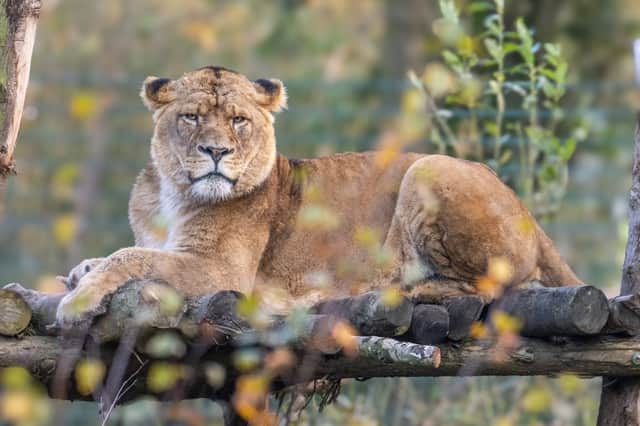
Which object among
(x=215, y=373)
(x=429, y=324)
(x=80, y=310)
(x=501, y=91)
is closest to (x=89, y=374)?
(x=80, y=310)

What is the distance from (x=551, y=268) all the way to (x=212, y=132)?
1409mm

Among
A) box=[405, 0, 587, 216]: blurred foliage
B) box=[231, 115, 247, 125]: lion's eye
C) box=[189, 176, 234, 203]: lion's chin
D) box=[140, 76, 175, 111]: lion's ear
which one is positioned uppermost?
box=[405, 0, 587, 216]: blurred foliage

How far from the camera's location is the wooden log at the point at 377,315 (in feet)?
13.0

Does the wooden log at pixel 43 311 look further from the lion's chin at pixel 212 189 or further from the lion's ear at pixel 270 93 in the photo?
the lion's ear at pixel 270 93

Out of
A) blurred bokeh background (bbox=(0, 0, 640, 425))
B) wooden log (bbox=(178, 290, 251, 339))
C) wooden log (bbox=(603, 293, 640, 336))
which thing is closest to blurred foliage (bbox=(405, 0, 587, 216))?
wooden log (bbox=(603, 293, 640, 336))

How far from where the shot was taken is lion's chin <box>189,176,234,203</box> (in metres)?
4.89

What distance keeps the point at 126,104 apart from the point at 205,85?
627 centimetres

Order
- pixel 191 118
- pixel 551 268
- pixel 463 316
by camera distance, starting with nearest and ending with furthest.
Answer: pixel 463 316 → pixel 551 268 → pixel 191 118

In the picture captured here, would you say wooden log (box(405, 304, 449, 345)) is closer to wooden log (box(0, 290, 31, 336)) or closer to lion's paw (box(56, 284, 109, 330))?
lion's paw (box(56, 284, 109, 330))

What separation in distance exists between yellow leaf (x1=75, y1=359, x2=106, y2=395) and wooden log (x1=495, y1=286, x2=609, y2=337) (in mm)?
1337

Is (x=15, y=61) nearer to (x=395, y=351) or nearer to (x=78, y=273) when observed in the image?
(x=78, y=273)

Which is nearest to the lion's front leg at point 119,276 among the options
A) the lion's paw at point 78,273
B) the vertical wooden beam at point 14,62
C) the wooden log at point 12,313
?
the wooden log at point 12,313

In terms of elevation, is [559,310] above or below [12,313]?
above

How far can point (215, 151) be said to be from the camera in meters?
4.87
